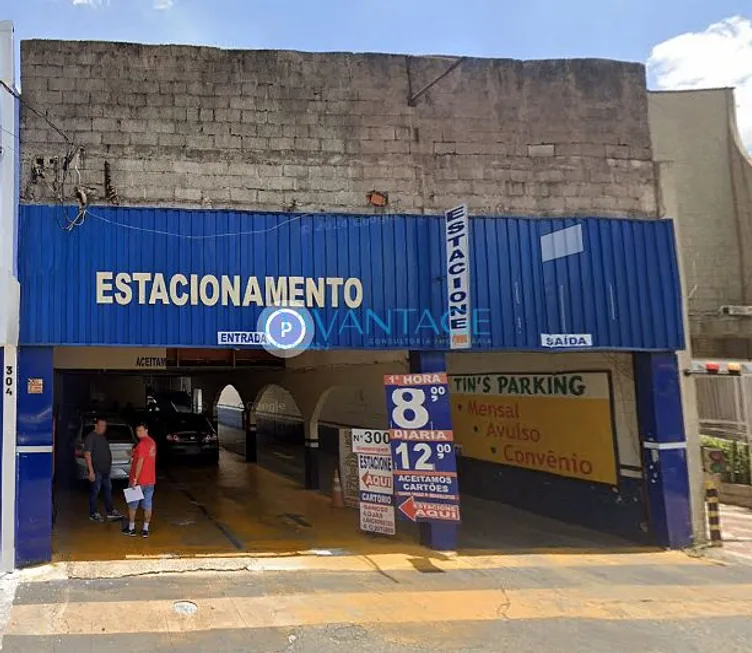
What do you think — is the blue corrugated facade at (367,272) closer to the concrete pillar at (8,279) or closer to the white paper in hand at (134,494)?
the concrete pillar at (8,279)

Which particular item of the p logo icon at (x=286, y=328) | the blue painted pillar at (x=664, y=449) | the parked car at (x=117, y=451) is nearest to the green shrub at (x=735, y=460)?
the blue painted pillar at (x=664, y=449)

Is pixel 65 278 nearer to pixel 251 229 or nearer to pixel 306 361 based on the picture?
pixel 251 229

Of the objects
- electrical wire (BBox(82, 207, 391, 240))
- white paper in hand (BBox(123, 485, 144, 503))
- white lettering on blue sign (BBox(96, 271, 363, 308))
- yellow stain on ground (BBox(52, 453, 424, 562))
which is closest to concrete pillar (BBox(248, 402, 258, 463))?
yellow stain on ground (BBox(52, 453, 424, 562))

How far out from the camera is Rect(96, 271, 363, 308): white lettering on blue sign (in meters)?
8.85

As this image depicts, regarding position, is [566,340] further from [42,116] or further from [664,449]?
[42,116]

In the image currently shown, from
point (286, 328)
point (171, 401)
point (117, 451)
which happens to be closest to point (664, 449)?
point (286, 328)

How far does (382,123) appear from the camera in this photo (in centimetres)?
1007

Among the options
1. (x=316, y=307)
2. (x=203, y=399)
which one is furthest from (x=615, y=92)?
(x=203, y=399)

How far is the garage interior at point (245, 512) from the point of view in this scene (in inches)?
372

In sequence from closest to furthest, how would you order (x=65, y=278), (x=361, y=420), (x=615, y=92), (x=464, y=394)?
(x=65, y=278)
(x=615, y=92)
(x=464, y=394)
(x=361, y=420)

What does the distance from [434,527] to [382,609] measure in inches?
102

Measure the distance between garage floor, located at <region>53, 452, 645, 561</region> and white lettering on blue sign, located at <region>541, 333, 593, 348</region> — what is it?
3.02m

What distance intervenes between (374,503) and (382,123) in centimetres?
577

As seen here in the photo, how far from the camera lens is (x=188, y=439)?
18484 mm
